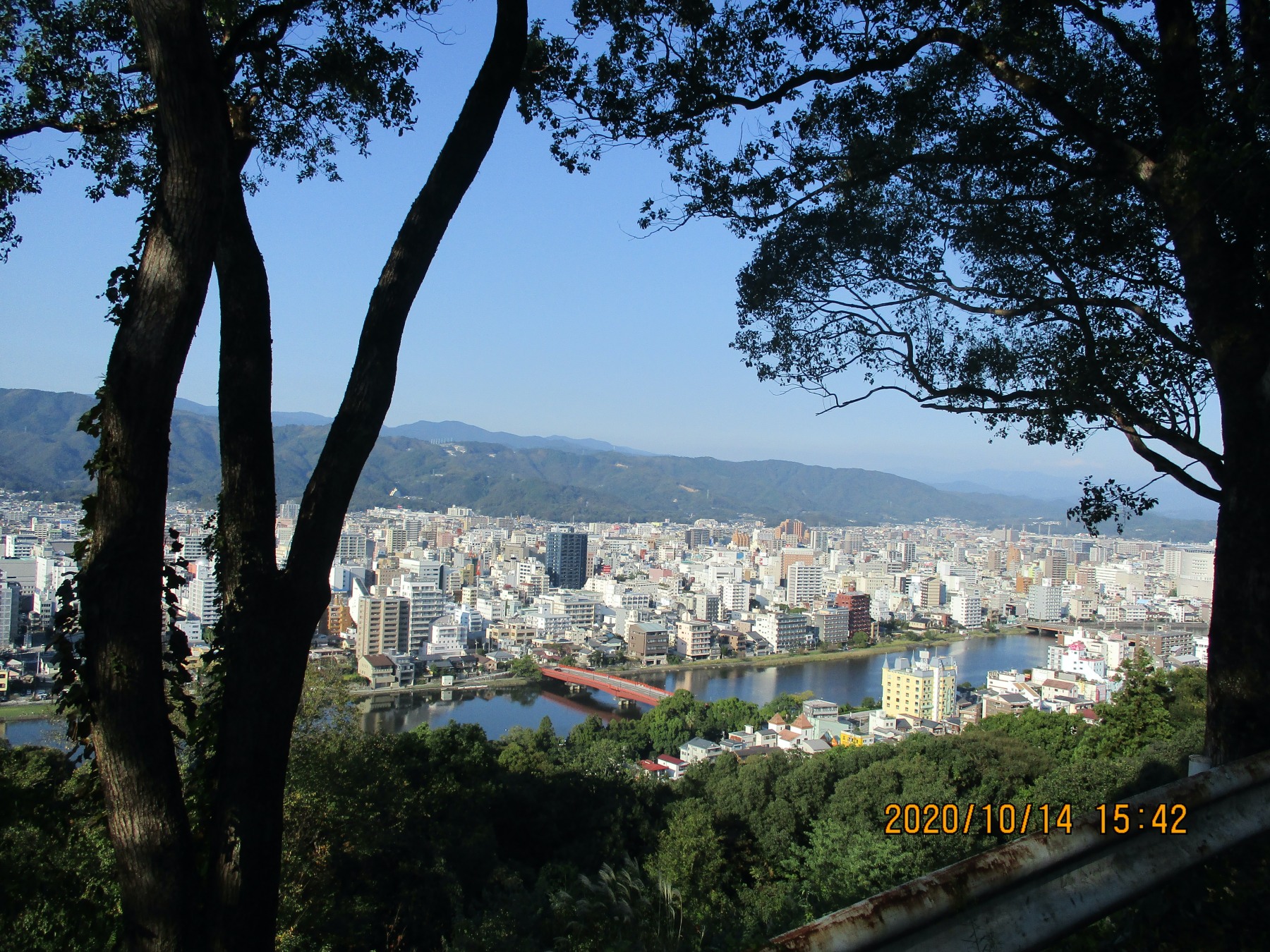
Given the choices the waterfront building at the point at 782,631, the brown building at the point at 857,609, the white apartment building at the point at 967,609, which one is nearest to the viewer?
the waterfront building at the point at 782,631

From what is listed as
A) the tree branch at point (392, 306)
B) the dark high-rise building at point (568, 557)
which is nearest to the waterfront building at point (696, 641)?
the dark high-rise building at point (568, 557)

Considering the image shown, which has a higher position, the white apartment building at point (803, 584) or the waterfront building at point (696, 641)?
the white apartment building at point (803, 584)

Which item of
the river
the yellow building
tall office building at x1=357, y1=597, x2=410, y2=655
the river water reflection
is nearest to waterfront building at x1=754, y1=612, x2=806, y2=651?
the river

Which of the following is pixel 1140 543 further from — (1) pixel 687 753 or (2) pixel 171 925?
(2) pixel 171 925

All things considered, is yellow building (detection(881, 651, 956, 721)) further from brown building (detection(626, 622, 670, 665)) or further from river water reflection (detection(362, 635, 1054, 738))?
brown building (detection(626, 622, 670, 665))

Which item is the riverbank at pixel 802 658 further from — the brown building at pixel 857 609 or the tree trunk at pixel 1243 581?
the tree trunk at pixel 1243 581

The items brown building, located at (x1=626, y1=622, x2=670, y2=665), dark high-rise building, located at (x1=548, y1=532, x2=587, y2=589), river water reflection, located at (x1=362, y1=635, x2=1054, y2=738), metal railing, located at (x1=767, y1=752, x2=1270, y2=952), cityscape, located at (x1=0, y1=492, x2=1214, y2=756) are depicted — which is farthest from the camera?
dark high-rise building, located at (x1=548, y1=532, x2=587, y2=589)

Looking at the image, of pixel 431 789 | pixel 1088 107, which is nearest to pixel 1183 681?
pixel 431 789

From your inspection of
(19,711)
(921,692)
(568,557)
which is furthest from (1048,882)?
(568,557)
